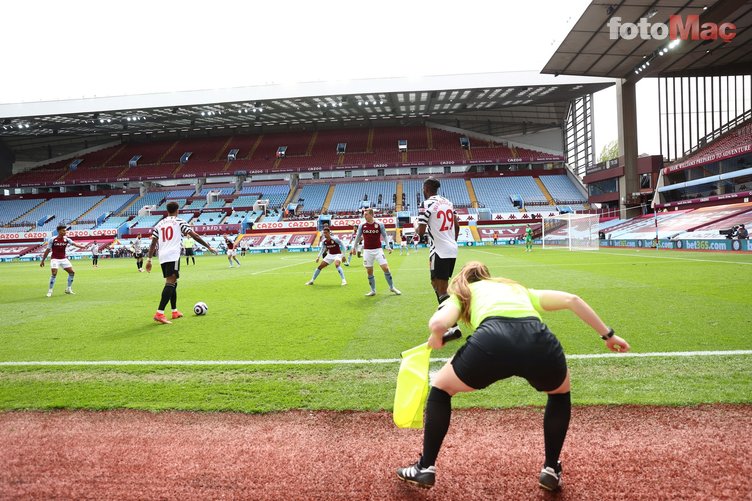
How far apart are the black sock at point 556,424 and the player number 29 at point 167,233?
26.4 ft

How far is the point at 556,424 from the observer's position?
288 cm

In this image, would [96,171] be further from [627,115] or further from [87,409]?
[87,409]

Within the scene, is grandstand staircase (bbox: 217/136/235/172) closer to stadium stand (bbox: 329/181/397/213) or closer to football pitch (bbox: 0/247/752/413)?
stadium stand (bbox: 329/181/397/213)

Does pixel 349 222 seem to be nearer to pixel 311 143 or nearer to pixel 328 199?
pixel 328 199

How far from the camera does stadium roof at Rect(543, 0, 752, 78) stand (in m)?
27.6

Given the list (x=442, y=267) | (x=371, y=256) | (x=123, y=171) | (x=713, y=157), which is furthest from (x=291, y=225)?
(x=442, y=267)

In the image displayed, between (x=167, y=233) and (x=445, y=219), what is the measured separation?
5.44 metres

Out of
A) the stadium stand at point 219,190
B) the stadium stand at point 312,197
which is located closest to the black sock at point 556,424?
the stadium stand at point 312,197

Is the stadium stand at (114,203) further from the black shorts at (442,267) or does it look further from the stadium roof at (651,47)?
the black shorts at (442,267)

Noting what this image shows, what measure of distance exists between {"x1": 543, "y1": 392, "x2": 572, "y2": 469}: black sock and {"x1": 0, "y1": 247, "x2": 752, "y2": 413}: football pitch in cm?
131

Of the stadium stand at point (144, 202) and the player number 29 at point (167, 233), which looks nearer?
the player number 29 at point (167, 233)

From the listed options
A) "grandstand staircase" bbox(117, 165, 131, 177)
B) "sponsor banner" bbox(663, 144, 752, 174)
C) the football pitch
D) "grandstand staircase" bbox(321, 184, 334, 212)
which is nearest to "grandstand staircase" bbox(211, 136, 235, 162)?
"grandstand staircase" bbox(117, 165, 131, 177)

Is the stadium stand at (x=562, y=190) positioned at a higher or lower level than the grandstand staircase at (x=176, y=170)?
lower

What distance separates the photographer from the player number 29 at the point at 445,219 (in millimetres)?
7305
